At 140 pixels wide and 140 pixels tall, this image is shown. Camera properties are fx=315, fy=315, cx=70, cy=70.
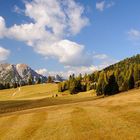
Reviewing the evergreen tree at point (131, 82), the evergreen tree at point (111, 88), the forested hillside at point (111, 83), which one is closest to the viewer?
the evergreen tree at point (111, 88)

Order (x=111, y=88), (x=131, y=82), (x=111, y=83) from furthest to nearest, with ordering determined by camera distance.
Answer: (x=131, y=82) < (x=111, y=83) < (x=111, y=88)

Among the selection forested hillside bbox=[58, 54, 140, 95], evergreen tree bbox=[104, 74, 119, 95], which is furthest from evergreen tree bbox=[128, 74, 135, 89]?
evergreen tree bbox=[104, 74, 119, 95]

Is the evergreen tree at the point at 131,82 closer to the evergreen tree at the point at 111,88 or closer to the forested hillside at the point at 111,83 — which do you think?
the forested hillside at the point at 111,83

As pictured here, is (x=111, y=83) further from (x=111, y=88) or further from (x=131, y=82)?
(x=131, y=82)

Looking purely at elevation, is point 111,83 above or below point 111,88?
above

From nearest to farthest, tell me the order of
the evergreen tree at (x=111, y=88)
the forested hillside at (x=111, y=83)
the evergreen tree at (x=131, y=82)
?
the evergreen tree at (x=111, y=88), the forested hillside at (x=111, y=83), the evergreen tree at (x=131, y=82)

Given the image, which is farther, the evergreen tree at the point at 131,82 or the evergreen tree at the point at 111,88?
the evergreen tree at the point at 131,82

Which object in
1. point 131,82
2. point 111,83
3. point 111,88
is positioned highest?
point 131,82

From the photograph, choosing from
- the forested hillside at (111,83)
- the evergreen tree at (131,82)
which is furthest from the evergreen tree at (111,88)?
the evergreen tree at (131,82)

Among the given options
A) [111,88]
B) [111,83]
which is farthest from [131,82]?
[111,88]

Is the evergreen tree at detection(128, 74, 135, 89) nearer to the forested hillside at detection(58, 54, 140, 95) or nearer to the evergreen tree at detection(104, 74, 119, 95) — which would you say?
the forested hillside at detection(58, 54, 140, 95)

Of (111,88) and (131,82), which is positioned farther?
(131,82)

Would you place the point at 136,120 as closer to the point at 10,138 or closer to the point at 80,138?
the point at 80,138

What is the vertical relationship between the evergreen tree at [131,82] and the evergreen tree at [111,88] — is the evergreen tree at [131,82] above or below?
above
